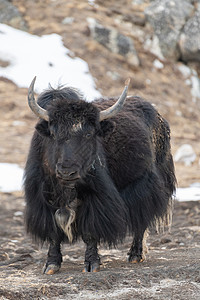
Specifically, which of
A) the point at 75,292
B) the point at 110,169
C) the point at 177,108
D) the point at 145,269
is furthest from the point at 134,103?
the point at 177,108

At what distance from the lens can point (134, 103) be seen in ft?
15.4

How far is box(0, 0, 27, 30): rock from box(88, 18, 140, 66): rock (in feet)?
9.67

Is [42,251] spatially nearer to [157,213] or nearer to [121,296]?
[157,213]

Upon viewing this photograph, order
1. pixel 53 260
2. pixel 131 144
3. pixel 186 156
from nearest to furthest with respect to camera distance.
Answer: pixel 53 260, pixel 131 144, pixel 186 156

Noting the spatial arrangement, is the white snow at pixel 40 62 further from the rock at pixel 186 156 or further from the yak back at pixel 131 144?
the yak back at pixel 131 144

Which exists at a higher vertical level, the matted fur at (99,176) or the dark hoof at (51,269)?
the matted fur at (99,176)

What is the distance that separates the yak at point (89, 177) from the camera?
351 cm

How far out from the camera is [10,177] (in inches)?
355

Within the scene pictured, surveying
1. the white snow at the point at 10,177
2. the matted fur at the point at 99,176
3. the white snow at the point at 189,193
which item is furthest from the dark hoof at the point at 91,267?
the white snow at the point at 10,177

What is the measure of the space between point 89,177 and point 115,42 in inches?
610

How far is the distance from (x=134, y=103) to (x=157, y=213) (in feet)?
3.63

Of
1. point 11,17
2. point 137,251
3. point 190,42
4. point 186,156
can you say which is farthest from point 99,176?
point 190,42

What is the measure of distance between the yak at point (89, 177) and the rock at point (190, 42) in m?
16.0

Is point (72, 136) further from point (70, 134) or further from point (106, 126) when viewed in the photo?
point (106, 126)
